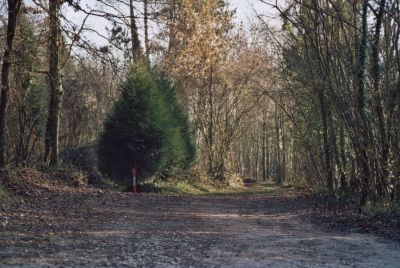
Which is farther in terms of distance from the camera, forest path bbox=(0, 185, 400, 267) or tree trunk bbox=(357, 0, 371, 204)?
tree trunk bbox=(357, 0, 371, 204)

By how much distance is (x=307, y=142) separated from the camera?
64.8 feet

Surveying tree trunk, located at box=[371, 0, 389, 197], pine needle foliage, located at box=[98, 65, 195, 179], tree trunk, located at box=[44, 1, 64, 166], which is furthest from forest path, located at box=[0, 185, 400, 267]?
pine needle foliage, located at box=[98, 65, 195, 179]

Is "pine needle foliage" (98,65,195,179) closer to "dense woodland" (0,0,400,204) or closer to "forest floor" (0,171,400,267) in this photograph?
"dense woodland" (0,0,400,204)

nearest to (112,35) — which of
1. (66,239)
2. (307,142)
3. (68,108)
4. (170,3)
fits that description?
(170,3)

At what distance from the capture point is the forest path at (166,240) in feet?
20.8

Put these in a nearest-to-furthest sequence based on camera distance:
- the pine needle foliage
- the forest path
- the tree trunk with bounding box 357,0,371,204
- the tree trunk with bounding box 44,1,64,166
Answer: the forest path → the tree trunk with bounding box 357,0,371,204 → the tree trunk with bounding box 44,1,64,166 → the pine needle foliage

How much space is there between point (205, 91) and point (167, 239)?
22074mm

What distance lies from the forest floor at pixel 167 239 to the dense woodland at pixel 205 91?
335 cm

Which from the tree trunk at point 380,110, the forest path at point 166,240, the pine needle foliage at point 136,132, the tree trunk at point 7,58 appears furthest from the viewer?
the pine needle foliage at point 136,132

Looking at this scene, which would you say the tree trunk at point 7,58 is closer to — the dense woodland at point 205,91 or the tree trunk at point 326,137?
the dense woodland at point 205,91

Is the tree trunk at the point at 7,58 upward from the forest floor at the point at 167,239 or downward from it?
upward

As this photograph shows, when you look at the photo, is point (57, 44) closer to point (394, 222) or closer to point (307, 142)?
point (307, 142)

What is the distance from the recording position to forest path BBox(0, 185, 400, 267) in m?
6.34

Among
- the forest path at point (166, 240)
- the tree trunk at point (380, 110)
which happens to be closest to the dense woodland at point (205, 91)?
the tree trunk at point (380, 110)
